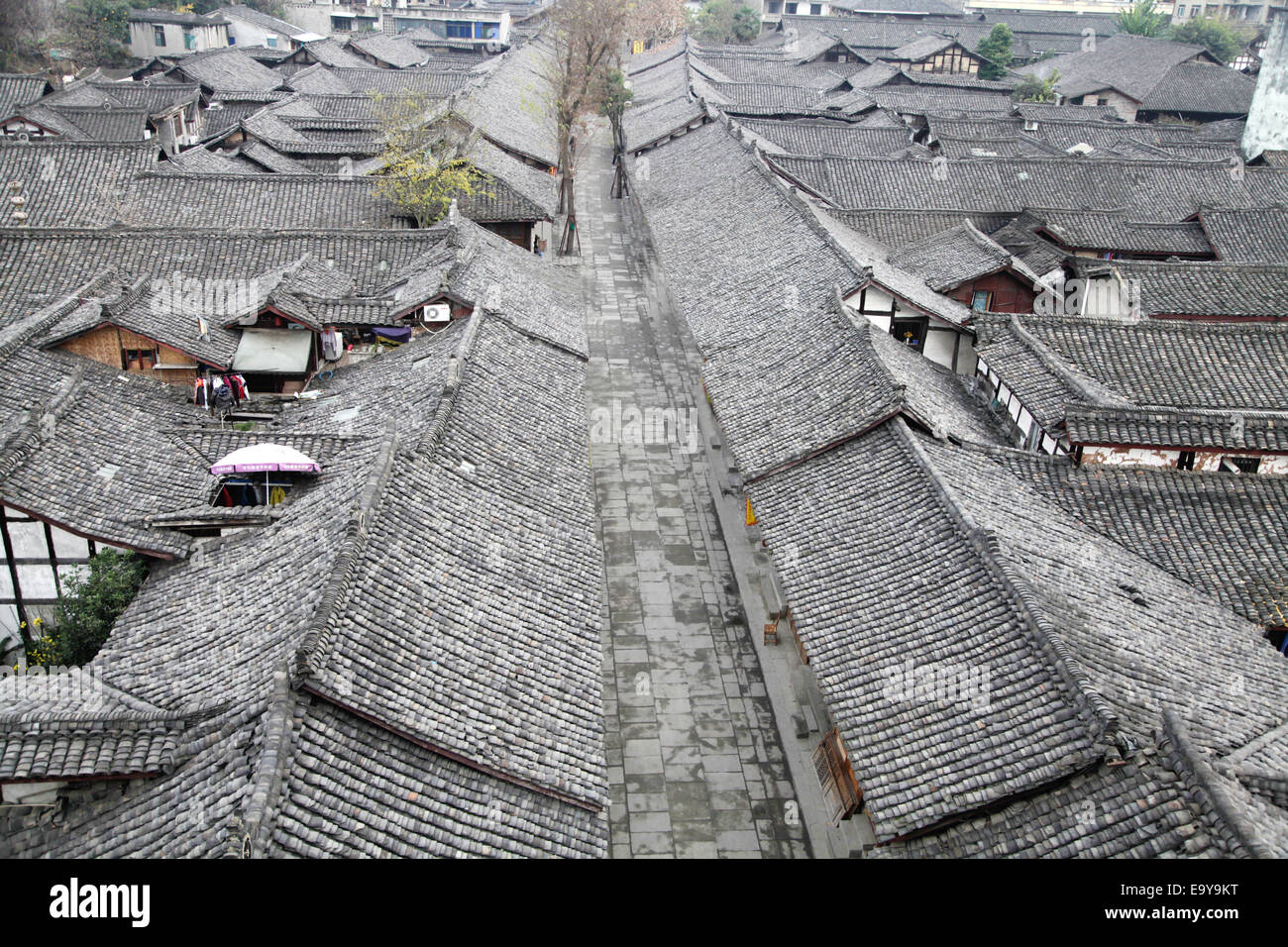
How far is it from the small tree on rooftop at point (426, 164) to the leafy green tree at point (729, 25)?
231ft

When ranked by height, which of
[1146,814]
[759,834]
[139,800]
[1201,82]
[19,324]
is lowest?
[759,834]

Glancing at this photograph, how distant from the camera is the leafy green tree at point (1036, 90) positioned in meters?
77.4

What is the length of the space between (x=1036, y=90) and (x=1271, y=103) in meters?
23.6

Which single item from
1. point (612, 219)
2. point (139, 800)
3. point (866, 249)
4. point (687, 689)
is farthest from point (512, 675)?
Answer: point (612, 219)

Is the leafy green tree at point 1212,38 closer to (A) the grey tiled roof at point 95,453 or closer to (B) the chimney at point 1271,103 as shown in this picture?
(B) the chimney at point 1271,103

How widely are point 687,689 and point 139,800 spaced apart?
11.7 metres

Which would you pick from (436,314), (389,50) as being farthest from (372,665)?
(389,50)

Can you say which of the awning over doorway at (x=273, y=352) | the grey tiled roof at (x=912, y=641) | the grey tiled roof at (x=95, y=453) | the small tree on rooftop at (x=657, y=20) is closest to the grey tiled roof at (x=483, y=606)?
the grey tiled roof at (x=912, y=641)

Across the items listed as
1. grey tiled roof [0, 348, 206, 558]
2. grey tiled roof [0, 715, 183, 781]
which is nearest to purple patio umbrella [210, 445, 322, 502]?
grey tiled roof [0, 348, 206, 558]

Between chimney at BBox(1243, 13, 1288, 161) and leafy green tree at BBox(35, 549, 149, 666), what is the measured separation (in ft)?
205

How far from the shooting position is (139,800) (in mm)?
13023

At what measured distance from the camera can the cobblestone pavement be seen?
1853 centimetres

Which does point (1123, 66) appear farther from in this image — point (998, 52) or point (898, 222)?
point (898, 222)

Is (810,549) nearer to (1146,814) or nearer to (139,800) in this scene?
(1146,814)
